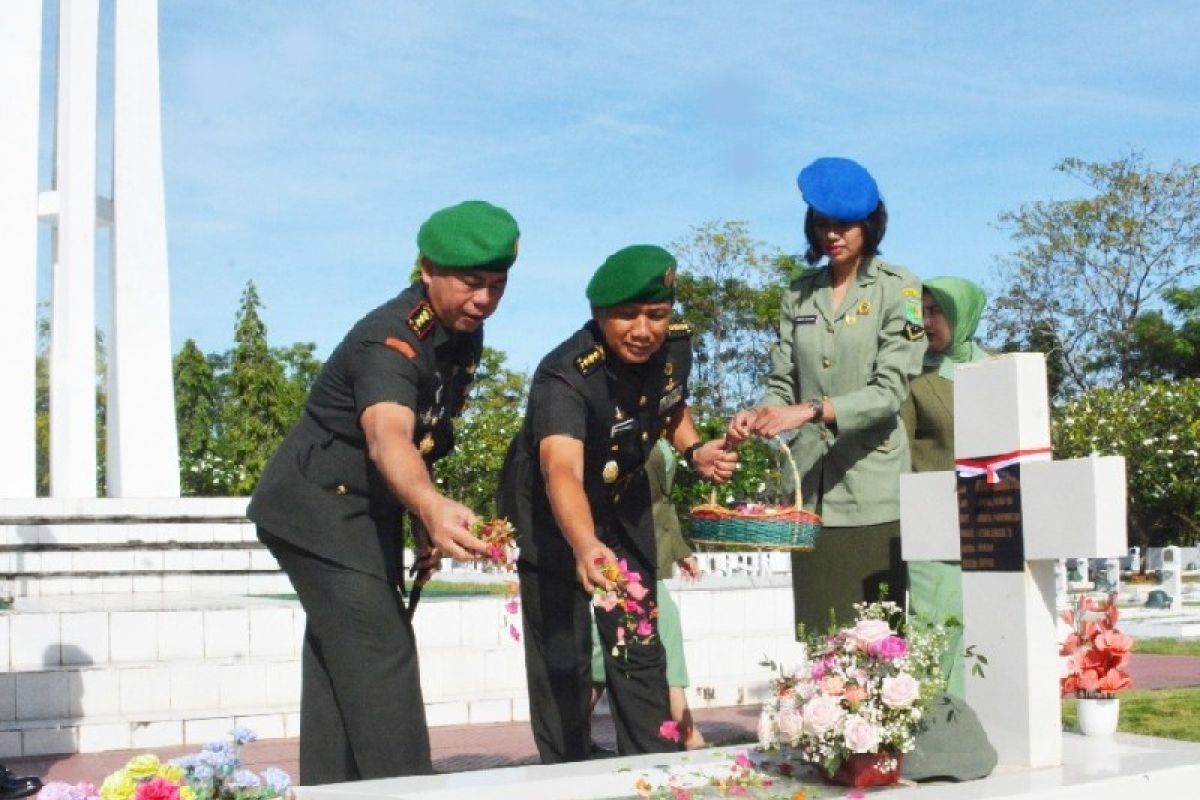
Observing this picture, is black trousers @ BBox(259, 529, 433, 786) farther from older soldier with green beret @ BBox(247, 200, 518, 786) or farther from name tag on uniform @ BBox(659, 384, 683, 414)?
name tag on uniform @ BBox(659, 384, 683, 414)

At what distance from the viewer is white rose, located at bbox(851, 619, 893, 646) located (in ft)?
13.9

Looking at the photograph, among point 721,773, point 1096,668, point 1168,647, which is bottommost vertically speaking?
point 1168,647

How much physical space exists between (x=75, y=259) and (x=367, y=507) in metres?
16.1

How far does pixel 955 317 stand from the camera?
229 inches

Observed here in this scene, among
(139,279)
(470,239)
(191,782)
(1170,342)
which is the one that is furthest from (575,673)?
(1170,342)

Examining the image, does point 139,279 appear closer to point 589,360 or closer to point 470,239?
point 589,360

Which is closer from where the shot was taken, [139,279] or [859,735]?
[859,735]

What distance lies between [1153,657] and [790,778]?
8.57 metres

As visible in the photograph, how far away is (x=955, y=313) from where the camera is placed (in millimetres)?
5820

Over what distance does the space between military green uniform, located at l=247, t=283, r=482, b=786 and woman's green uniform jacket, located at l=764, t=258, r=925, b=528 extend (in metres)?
1.47

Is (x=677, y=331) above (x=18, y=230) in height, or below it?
below

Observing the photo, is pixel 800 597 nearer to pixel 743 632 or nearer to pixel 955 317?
pixel 955 317

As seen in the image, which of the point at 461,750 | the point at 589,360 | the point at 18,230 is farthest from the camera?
the point at 18,230

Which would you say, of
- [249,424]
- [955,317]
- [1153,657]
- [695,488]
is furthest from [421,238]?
[249,424]
